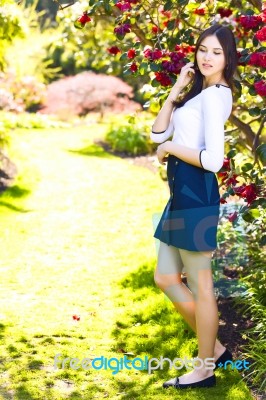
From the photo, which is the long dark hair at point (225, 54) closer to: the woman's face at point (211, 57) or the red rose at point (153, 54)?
the woman's face at point (211, 57)

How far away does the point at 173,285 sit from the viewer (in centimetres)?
354

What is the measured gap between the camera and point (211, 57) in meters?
3.31

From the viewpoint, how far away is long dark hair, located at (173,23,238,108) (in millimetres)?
3320

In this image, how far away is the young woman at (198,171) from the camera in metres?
3.27

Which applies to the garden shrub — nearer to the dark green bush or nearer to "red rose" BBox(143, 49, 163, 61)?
the dark green bush

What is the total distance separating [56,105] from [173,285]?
48.8 feet

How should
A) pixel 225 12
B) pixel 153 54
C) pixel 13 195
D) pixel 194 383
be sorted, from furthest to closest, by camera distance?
pixel 13 195 < pixel 225 12 < pixel 153 54 < pixel 194 383

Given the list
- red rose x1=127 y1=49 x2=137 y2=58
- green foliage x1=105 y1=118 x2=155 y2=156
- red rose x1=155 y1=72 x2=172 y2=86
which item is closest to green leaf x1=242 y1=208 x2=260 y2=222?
red rose x1=155 y1=72 x2=172 y2=86

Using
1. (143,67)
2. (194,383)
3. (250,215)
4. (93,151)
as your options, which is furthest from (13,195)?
(194,383)

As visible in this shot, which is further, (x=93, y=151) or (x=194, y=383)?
(x=93, y=151)

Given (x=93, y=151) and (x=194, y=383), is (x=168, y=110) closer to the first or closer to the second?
(x=194, y=383)

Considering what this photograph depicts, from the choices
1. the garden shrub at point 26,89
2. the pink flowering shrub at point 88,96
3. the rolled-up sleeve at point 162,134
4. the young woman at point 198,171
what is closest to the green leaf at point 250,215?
the young woman at point 198,171

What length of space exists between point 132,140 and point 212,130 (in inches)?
376

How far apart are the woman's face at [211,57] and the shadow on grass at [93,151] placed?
8.89m
